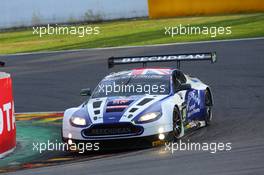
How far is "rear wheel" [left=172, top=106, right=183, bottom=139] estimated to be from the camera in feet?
41.0

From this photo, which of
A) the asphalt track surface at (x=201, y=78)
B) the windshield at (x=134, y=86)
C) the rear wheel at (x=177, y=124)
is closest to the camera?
the asphalt track surface at (x=201, y=78)

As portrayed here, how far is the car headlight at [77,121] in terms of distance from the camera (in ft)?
40.4

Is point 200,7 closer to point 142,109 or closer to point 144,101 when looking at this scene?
point 144,101

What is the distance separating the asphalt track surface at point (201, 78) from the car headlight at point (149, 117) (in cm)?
49

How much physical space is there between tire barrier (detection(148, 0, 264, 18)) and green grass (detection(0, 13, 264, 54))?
2.03 feet

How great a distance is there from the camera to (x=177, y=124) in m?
12.7

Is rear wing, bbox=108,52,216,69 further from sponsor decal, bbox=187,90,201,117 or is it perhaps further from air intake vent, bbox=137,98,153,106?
air intake vent, bbox=137,98,153,106

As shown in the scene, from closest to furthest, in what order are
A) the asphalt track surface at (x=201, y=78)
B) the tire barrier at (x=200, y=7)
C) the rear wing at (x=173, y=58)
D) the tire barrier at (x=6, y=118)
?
1. the asphalt track surface at (x=201, y=78)
2. the tire barrier at (x=6, y=118)
3. the rear wing at (x=173, y=58)
4. the tire barrier at (x=200, y=7)

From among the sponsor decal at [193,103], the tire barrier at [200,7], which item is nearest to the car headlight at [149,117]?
the sponsor decal at [193,103]

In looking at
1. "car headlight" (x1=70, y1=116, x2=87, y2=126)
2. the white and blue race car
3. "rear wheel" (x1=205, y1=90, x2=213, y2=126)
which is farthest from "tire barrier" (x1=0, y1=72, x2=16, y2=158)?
"rear wheel" (x1=205, y1=90, x2=213, y2=126)

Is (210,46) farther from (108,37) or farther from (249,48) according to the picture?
(108,37)

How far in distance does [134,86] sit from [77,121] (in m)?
1.54

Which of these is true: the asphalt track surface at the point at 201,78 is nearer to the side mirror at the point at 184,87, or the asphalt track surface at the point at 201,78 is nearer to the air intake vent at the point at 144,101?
the side mirror at the point at 184,87

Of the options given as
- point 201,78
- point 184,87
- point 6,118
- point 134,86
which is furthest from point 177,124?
point 201,78
